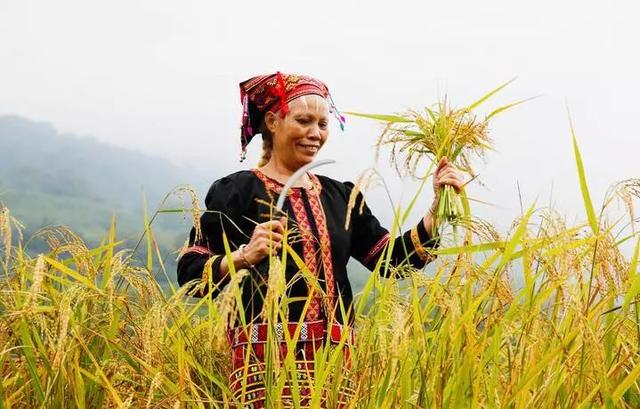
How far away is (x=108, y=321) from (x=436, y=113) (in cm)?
132

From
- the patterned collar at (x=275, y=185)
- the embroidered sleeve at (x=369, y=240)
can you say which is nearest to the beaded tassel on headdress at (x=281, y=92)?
the patterned collar at (x=275, y=185)

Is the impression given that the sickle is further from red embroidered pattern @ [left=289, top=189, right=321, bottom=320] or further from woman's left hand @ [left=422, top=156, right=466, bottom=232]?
woman's left hand @ [left=422, top=156, right=466, bottom=232]

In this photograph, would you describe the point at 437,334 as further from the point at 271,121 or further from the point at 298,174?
the point at 271,121

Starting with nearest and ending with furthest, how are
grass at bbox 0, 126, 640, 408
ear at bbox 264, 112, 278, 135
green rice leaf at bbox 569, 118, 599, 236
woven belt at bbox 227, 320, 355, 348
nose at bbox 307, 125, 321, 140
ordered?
grass at bbox 0, 126, 640, 408 → green rice leaf at bbox 569, 118, 599, 236 → woven belt at bbox 227, 320, 355, 348 → nose at bbox 307, 125, 321, 140 → ear at bbox 264, 112, 278, 135

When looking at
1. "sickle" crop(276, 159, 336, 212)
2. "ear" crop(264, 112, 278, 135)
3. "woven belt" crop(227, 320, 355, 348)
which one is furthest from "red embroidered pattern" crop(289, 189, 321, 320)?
"sickle" crop(276, 159, 336, 212)

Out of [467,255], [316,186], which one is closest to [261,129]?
[316,186]

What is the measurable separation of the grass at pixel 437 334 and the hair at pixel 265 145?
0.86 metres

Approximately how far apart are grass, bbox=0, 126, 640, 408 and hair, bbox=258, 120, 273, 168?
856 mm

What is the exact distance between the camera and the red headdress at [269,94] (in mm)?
2971

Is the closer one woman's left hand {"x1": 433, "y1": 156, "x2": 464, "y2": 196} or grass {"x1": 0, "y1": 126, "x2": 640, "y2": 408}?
grass {"x1": 0, "y1": 126, "x2": 640, "y2": 408}

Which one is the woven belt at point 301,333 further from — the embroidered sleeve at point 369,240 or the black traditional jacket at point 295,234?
the embroidered sleeve at point 369,240

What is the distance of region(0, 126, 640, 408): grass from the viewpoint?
6.15 feet

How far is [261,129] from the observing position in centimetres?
317

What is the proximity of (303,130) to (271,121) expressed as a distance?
20cm
